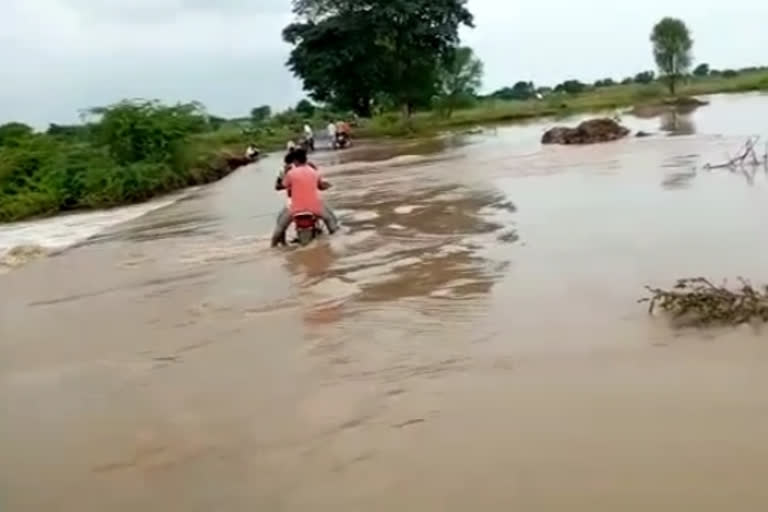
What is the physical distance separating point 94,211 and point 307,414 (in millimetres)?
20235

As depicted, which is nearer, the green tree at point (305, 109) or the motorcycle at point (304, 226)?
the motorcycle at point (304, 226)

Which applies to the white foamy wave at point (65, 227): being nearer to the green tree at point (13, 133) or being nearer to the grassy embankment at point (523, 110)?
the green tree at point (13, 133)

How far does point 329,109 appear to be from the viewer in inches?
2330

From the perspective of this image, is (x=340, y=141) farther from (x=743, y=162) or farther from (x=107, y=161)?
(x=743, y=162)

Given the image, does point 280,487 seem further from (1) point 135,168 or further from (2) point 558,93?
(2) point 558,93

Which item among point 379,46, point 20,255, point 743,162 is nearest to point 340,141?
point 379,46

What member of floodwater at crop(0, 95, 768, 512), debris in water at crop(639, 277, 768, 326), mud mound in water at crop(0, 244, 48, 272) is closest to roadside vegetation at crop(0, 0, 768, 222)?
mud mound in water at crop(0, 244, 48, 272)

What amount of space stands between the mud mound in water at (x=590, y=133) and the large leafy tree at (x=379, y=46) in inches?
830

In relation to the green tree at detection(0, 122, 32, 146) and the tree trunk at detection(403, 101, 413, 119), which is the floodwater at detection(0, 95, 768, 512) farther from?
the tree trunk at detection(403, 101, 413, 119)

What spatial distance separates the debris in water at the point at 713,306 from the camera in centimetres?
702

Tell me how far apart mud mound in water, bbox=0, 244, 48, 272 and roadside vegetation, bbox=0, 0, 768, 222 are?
869 centimetres

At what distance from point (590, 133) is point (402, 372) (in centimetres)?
A: 2530

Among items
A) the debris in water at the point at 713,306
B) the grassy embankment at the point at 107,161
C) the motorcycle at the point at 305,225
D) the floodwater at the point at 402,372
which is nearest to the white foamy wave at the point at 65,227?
the grassy embankment at the point at 107,161

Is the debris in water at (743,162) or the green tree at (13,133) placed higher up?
the green tree at (13,133)
